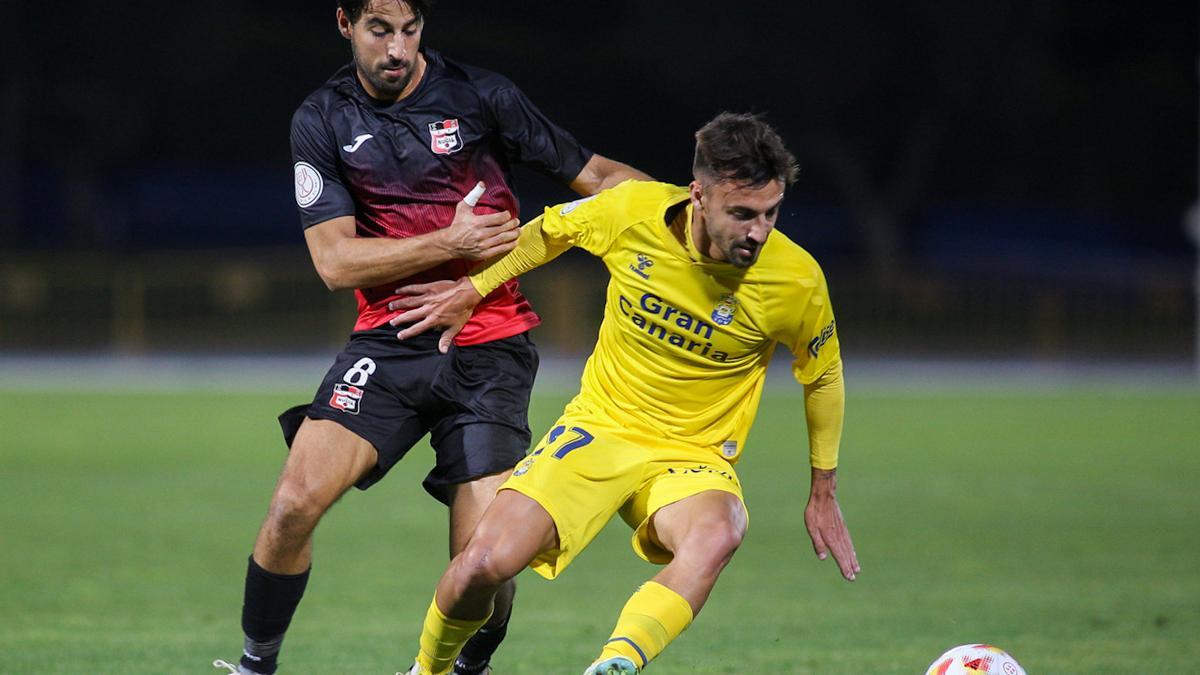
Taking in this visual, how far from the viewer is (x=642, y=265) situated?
5.40m

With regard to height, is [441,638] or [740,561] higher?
[441,638]

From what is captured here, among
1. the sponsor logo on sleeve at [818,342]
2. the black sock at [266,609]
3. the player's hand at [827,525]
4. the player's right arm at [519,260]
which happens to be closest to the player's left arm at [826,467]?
the player's hand at [827,525]

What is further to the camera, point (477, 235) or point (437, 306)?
point (437, 306)

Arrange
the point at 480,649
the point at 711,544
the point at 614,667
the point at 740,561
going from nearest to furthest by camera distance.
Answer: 1. the point at 614,667
2. the point at 711,544
3. the point at 480,649
4. the point at 740,561

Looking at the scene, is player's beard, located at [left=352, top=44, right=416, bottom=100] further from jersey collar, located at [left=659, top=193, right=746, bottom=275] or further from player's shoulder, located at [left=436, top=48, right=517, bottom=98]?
jersey collar, located at [left=659, top=193, right=746, bottom=275]

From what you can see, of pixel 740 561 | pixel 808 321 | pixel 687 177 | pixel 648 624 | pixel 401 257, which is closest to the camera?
pixel 648 624

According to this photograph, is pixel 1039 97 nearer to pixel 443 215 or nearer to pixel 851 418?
pixel 851 418

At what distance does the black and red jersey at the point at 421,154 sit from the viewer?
5684 millimetres

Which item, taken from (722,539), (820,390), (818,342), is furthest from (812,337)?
(722,539)

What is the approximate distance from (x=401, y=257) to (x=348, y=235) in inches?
10.0

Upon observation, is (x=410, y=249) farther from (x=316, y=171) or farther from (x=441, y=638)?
(x=441, y=638)

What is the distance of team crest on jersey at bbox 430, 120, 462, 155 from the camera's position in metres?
5.73

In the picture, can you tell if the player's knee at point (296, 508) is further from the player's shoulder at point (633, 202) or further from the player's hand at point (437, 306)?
the player's shoulder at point (633, 202)

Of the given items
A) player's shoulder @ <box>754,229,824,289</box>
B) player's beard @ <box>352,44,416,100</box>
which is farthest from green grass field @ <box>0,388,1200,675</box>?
player's beard @ <box>352,44,416,100</box>
